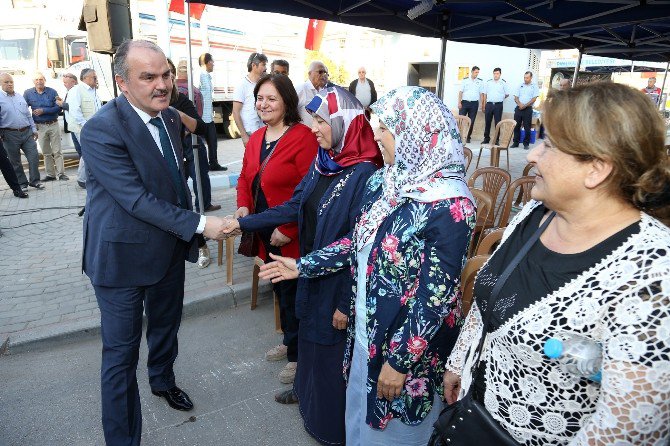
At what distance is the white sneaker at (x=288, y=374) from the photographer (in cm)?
314

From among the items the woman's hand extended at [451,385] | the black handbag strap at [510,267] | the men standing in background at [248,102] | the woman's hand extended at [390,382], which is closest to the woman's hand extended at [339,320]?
the woman's hand extended at [390,382]

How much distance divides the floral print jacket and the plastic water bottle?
59cm

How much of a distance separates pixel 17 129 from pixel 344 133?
8251 millimetres

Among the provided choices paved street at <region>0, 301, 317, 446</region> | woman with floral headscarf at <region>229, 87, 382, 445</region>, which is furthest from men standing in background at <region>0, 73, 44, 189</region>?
woman with floral headscarf at <region>229, 87, 382, 445</region>

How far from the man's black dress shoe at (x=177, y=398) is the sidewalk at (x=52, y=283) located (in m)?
1.21

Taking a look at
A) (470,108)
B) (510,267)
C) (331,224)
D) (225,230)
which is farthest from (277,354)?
(470,108)

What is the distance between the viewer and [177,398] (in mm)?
2906

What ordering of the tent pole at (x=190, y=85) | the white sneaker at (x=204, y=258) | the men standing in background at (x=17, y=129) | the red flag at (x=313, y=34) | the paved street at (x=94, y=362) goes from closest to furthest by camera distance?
1. the paved street at (x=94, y=362)
2. the tent pole at (x=190, y=85)
3. the white sneaker at (x=204, y=258)
4. the men standing in background at (x=17, y=129)
5. the red flag at (x=313, y=34)

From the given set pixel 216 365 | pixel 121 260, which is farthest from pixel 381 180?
pixel 216 365

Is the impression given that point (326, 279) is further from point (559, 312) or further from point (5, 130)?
point (5, 130)

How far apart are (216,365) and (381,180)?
209 centimetres

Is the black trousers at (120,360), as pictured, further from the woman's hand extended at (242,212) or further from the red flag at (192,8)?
the red flag at (192,8)

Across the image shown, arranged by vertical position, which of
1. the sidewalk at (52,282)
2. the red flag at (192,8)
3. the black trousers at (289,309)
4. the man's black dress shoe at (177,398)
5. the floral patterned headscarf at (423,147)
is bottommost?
the man's black dress shoe at (177,398)

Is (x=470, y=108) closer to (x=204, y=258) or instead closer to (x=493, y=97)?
(x=493, y=97)
